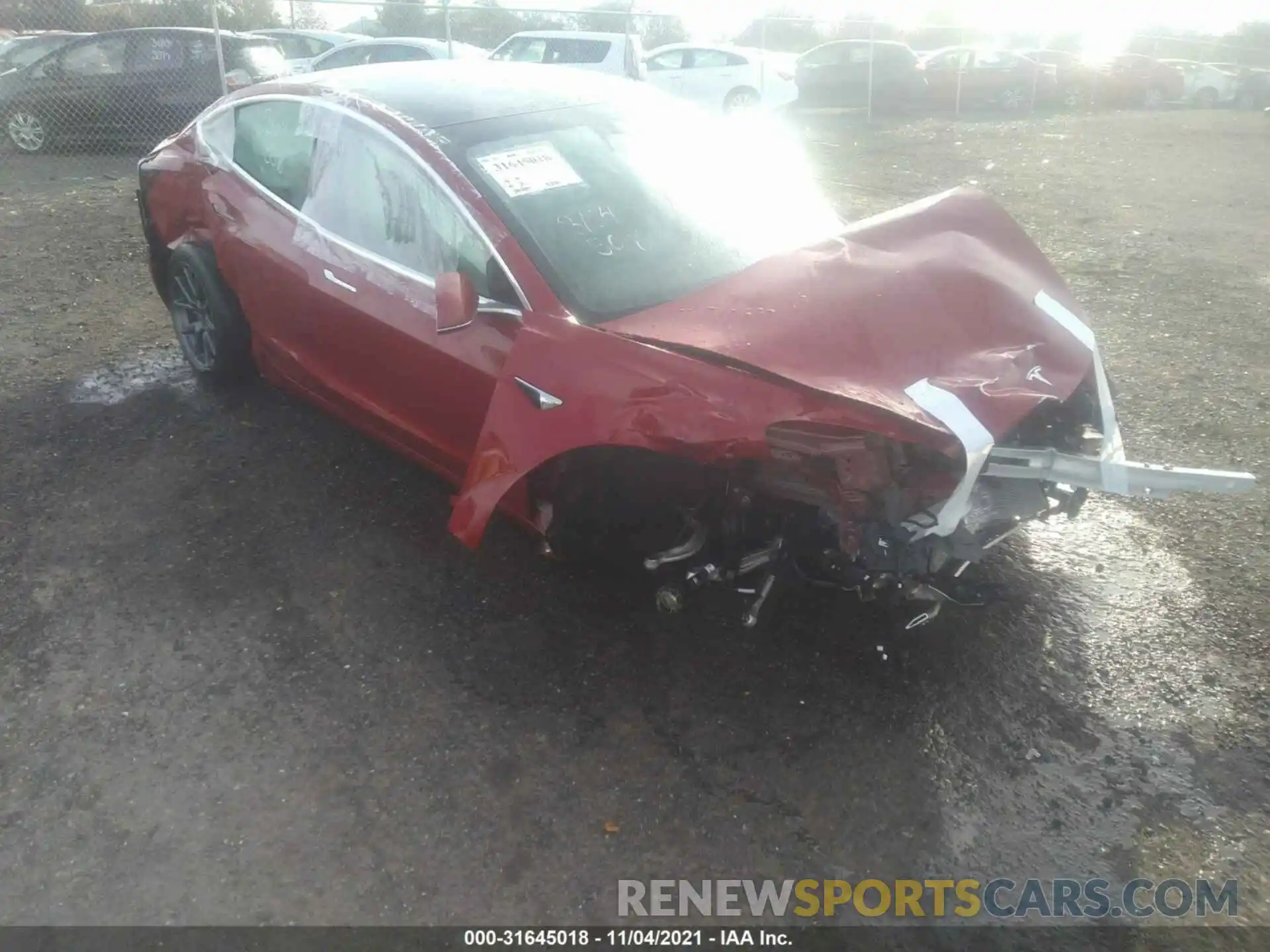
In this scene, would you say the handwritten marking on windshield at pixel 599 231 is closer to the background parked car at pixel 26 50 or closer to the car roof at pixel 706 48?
the background parked car at pixel 26 50

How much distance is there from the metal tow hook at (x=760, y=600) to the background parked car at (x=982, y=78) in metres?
19.2

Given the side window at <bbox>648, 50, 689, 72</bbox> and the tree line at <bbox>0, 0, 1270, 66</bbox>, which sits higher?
the tree line at <bbox>0, 0, 1270, 66</bbox>

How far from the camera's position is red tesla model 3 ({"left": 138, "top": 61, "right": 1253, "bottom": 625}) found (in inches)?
115

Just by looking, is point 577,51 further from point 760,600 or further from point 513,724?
point 513,724

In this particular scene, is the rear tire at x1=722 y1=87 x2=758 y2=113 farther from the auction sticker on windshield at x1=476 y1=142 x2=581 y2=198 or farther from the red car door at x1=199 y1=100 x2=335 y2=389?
the auction sticker on windshield at x1=476 y1=142 x2=581 y2=198

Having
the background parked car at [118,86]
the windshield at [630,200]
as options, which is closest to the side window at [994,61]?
the background parked car at [118,86]

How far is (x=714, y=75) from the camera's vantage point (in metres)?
17.9

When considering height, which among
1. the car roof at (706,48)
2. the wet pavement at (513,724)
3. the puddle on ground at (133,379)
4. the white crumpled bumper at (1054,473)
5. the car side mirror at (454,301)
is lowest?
the wet pavement at (513,724)

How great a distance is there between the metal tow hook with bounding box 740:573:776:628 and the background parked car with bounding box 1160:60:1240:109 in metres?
25.0

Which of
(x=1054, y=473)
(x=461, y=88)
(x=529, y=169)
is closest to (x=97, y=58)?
(x=461, y=88)

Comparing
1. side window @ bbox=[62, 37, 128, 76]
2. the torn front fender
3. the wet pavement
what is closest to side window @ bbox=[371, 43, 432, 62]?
side window @ bbox=[62, 37, 128, 76]

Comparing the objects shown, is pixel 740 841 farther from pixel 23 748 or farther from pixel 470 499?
pixel 23 748

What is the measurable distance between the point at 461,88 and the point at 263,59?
34.9 feet

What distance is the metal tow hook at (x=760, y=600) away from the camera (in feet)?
10.8
